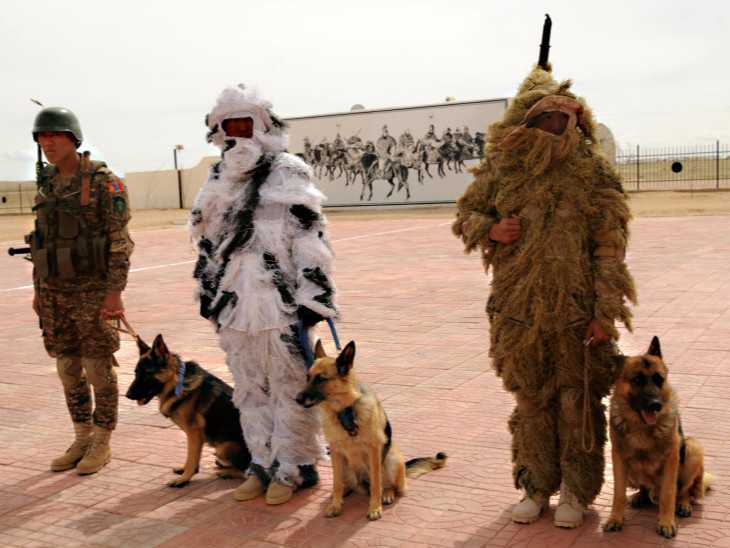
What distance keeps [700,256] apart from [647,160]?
2647 cm

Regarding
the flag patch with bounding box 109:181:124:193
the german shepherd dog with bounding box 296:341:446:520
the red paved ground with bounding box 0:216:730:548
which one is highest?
the flag patch with bounding box 109:181:124:193

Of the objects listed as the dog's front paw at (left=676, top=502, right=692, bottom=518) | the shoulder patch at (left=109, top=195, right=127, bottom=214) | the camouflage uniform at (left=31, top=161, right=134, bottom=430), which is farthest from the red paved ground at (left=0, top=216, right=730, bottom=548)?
the shoulder patch at (left=109, top=195, right=127, bottom=214)

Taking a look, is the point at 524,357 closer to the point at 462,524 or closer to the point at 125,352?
the point at 462,524

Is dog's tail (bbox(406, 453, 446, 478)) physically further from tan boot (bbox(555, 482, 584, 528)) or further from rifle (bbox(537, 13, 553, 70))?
rifle (bbox(537, 13, 553, 70))

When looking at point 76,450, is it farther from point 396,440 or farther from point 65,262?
point 396,440

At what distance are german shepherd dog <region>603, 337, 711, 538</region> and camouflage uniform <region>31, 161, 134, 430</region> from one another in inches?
109

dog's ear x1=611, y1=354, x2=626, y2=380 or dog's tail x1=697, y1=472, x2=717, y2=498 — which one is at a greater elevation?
dog's ear x1=611, y1=354, x2=626, y2=380

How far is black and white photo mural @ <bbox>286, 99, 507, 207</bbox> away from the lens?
30547 mm

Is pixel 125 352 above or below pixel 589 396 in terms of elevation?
below

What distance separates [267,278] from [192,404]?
2.74 ft

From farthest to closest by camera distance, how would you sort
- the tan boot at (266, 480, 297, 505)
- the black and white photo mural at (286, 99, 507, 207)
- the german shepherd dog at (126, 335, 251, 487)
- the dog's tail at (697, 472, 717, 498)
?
the black and white photo mural at (286, 99, 507, 207), the german shepherd dog at (126, 335, 251, 487), the tan boot at (266, 480, 297, 505), the dog's tail at (697, 472, 717, 498)

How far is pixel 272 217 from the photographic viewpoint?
4262 millimetres

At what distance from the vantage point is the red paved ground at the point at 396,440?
3.74 m

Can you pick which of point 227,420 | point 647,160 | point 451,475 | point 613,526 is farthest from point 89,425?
point 647,160
